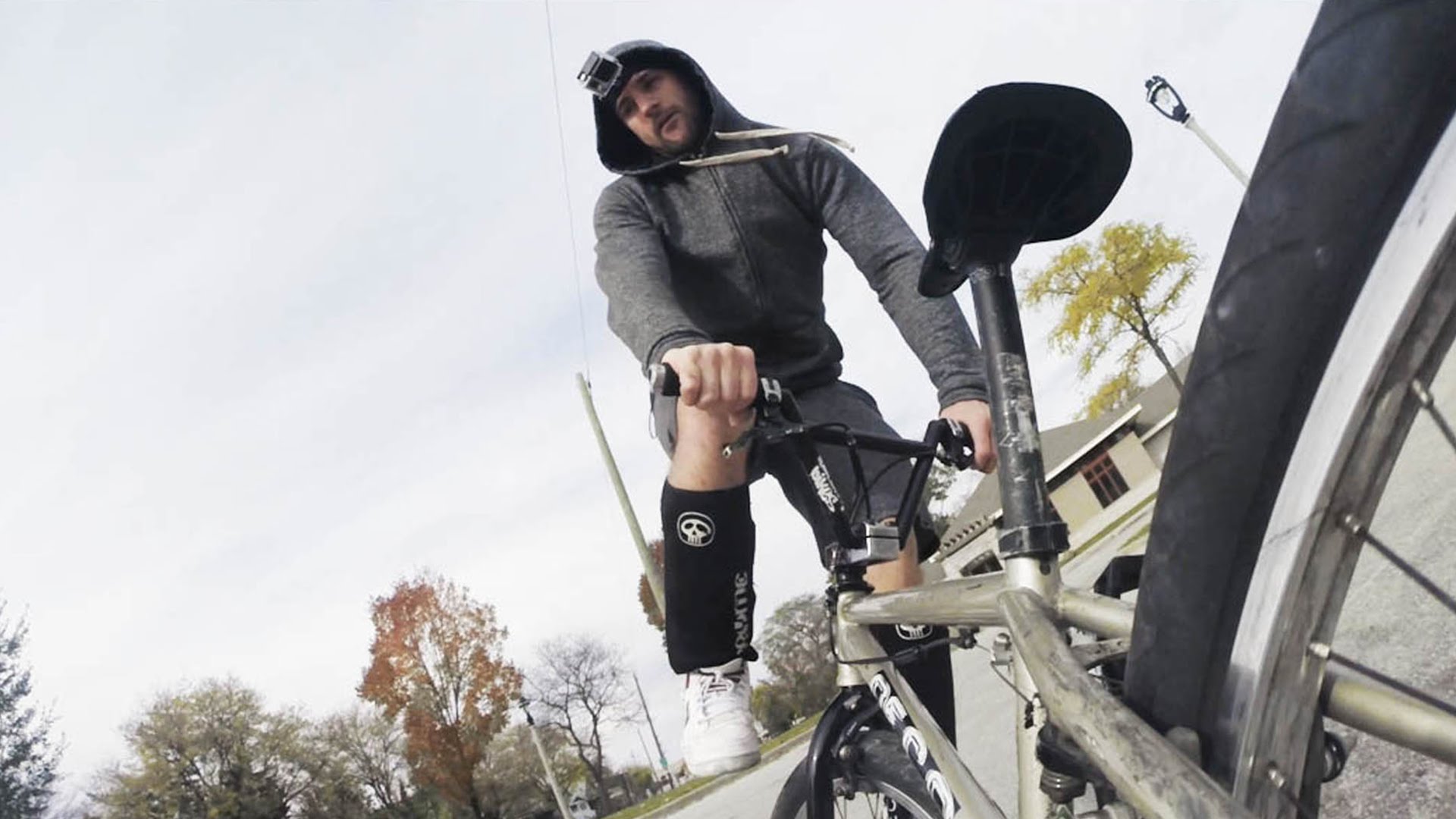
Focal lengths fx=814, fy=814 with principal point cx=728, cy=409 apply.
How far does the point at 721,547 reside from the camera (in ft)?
5.15

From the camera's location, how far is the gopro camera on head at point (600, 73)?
6.52 ft

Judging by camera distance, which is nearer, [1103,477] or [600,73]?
[600,73]

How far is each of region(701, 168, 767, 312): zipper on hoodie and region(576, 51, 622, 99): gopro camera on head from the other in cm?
35

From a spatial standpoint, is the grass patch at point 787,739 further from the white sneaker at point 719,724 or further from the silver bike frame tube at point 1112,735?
the silver bike frame tube at point 1112,735

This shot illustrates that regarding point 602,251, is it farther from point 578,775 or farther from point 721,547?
point 578,775

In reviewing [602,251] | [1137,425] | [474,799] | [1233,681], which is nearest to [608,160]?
[602,251]

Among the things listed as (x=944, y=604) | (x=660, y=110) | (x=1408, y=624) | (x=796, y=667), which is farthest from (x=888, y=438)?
(x=796, y=667)

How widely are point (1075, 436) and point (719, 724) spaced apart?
32987mm

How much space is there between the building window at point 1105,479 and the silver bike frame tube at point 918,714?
27.2m

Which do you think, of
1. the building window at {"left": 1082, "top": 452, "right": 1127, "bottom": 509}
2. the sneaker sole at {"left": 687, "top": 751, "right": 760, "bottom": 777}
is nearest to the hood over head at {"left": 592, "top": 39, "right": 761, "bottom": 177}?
the sneaker sole at {"left": 687, "top": 751, "right": 760, "bottom": 777}

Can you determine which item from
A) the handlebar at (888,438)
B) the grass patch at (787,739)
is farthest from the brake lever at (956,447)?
the grass patch at (787,739)

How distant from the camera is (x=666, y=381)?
1.23 meters

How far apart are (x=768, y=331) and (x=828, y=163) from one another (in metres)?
0.47

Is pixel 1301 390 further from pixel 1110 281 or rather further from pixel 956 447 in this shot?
pixel 1110 281
